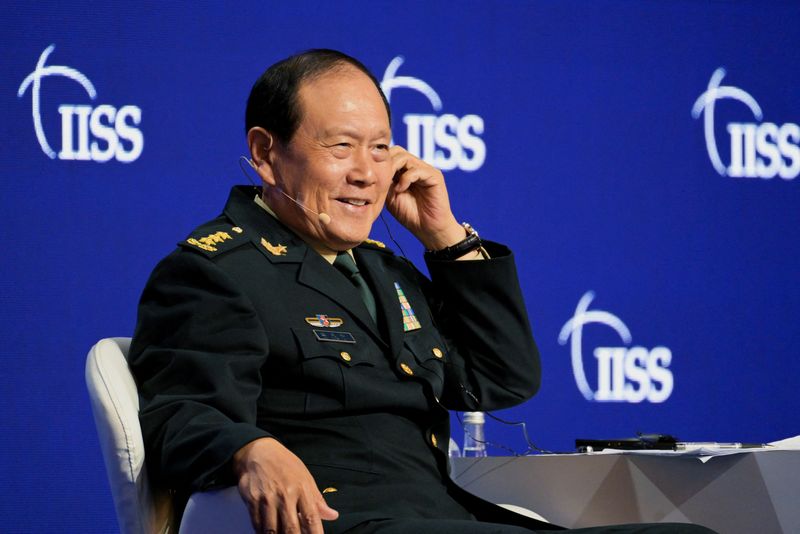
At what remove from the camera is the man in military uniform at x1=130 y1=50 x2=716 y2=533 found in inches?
68.6

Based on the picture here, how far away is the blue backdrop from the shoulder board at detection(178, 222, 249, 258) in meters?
1.42

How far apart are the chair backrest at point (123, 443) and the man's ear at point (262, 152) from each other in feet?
1.69

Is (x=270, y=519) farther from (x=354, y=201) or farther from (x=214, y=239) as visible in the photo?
(x=354, y=201)

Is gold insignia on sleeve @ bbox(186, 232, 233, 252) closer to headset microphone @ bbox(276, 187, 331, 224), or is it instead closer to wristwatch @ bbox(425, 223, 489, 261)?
headset microphone @ bbox(276, 187, 331, 224)

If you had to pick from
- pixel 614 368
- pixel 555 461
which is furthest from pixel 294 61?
pixel 614 368

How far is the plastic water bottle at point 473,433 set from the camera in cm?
333

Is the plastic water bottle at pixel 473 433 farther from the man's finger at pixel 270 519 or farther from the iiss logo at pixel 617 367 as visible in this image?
the man's finger at pixel 270 519

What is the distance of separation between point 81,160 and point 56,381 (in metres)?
0.66

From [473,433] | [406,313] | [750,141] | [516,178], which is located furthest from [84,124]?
[750,141]

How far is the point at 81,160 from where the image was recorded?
3420mm

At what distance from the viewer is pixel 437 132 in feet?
11.8

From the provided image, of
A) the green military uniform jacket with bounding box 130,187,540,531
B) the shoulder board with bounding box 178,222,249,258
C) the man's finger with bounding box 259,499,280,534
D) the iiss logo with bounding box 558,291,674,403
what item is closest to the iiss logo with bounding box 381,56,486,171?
the iiss logo with bounding box 558,291,674,403

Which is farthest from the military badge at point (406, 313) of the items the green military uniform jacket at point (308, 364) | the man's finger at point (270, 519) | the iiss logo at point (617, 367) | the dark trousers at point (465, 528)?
the iiss logo at point (617, 367)

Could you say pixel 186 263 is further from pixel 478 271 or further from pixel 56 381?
pixel 56 381
